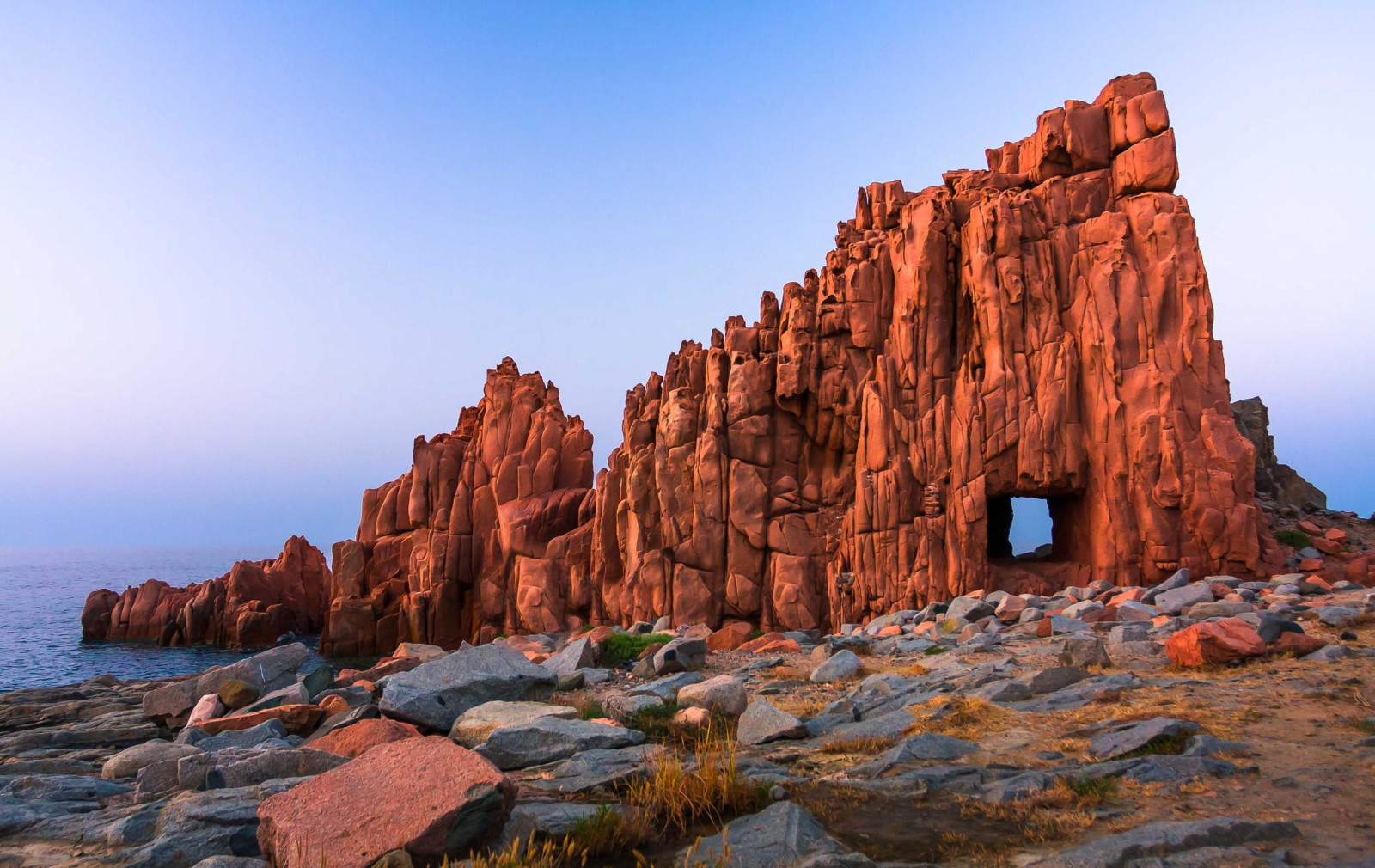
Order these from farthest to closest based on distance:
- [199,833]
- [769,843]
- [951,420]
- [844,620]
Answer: [844,620]
[951,420]
[199,833]
[769,843]

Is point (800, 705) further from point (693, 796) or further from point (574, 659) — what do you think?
point (574, 659)

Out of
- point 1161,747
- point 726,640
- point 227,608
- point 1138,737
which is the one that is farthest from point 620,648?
point 227,608

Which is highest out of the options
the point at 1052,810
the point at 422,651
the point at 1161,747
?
the point at 1161,747

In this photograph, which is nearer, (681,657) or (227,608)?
(681,657)

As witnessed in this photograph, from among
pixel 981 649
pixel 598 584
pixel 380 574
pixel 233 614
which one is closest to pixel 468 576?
pixel 380 574

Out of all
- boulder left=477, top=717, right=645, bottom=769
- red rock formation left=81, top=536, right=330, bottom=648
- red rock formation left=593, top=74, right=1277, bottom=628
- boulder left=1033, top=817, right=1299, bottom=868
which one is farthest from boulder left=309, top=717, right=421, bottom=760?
red rock formation left=81, top=536, right=330, bottom=648

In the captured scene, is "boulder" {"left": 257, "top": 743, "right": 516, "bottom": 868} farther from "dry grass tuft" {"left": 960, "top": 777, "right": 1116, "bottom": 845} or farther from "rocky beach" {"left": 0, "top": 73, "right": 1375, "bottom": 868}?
"dry grass tuft" {"left": 960, "top": 777, "right": 1116, "bottom": 845}

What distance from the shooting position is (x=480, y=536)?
151ft

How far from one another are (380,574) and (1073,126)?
146 feet

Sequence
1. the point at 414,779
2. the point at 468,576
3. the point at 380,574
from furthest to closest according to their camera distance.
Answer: the point at 380,574 → the point at 468,576 → the point at 414,779

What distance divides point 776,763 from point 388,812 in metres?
4.64

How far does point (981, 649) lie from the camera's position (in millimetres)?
17000

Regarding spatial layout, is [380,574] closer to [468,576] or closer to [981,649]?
[468,576]

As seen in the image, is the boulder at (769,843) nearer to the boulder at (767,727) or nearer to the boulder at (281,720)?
the boulder at (767,727)
